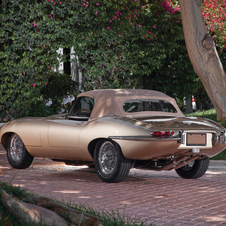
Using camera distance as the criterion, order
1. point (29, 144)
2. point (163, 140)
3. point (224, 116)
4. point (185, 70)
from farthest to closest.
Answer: point (185, 70), point (224, 116), point (29, 144), point (163, 140)

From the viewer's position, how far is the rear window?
793 centimetres

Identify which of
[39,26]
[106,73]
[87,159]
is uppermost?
[39,26]

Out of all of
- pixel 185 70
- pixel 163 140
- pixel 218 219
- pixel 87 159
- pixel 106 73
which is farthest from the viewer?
pixel 185 70

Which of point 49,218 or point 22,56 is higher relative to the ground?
point 22,56

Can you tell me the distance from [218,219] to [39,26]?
10.7 meters

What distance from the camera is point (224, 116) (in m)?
14.0

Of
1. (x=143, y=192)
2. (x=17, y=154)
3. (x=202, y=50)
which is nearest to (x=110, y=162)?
(x=143, y=192)

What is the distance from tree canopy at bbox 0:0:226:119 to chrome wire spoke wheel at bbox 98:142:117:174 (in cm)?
762

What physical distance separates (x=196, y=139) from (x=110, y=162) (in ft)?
4.82

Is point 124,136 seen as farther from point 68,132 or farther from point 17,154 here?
point 17,154

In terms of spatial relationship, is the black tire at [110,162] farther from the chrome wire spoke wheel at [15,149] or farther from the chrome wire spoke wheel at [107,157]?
the chrome wire spoke wheel at [15,149]

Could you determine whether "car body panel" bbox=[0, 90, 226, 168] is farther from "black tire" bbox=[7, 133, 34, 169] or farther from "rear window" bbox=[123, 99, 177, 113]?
"black tire" bbox=[7, 133, 34, 169]

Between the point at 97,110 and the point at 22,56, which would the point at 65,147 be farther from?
the point at 22,56

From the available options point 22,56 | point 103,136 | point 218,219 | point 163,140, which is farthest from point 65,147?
point 22,56
